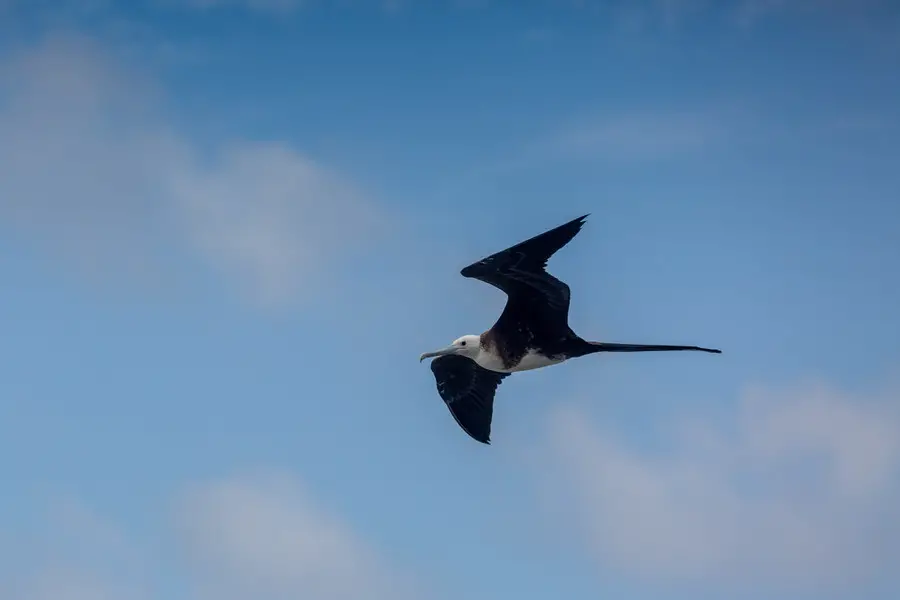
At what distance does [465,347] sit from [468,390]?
0.81m

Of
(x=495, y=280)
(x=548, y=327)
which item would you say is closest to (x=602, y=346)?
(x=548, y=327)

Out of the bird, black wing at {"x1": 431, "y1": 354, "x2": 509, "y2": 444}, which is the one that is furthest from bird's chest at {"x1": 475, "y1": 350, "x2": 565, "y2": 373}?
black wing at {"x1": 431, "y1": 354, "x2": 509, "y2": 444}

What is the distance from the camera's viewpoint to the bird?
1155 centimetres

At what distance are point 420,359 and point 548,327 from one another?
1.77 metres

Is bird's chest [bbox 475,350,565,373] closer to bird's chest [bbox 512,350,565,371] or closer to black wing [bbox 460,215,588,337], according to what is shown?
bird's chest [bbox 512,350,565,371]

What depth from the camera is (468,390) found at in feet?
46.1

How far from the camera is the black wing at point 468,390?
45.9 ft

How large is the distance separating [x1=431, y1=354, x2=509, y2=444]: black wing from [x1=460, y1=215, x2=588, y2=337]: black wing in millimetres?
1175

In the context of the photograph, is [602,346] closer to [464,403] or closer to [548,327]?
[548,327]

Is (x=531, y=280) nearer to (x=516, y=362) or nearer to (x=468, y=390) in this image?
(x=516, y=362)

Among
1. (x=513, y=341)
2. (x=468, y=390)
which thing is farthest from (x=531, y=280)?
(x=468, y=390)

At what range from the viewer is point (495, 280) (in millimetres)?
12055

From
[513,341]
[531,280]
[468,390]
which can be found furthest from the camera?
[468,390]

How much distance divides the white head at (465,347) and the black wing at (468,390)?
46cm
